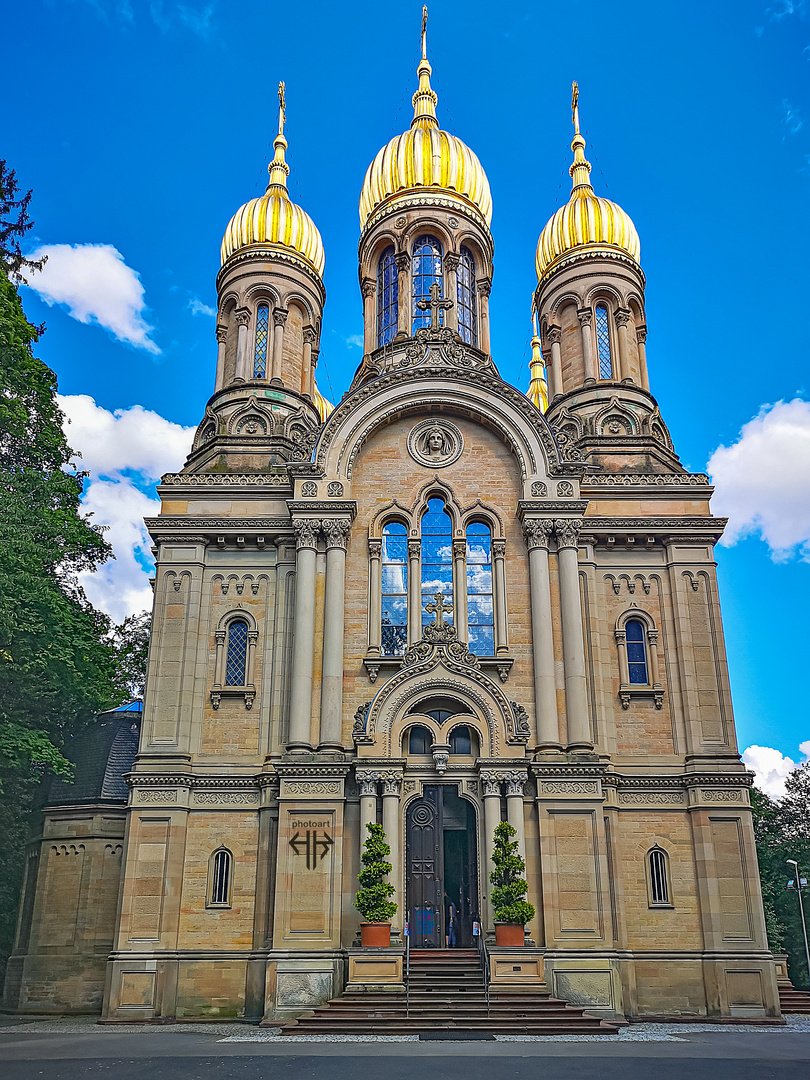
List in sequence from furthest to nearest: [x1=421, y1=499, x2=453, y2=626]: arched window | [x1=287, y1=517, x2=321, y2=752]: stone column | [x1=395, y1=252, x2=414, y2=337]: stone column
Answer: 1. [x1=395, y1=252, x2=414, y2=337]: stone column
2. [x1=421, y1=499, x2=453, y2=626]: arched window
3. [x1=287, y1=517, x2=321, y2=752]: stone column

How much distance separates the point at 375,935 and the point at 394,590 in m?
9.00

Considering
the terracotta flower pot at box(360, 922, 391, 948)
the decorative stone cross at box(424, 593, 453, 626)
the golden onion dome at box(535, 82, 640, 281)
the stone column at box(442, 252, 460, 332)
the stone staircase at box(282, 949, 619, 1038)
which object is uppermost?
the golden onion dome at box(535, 82, 640, 281)

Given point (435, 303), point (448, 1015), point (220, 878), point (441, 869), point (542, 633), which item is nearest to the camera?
point (448, 1015)

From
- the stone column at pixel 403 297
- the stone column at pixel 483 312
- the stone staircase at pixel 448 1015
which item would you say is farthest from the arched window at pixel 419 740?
the stone column at pixel 483 312

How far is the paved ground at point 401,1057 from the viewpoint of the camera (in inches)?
551

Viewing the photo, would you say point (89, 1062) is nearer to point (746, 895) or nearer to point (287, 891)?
point (287, 891)

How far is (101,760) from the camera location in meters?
28.8

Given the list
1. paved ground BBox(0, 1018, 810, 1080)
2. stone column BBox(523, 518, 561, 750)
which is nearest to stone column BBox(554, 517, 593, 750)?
stone column BBox(523, 518, 561, 750)

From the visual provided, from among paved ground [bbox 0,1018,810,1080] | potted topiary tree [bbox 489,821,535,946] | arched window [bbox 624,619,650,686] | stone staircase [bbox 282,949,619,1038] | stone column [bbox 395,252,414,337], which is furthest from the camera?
stone column [bbox 395,252,414,337]

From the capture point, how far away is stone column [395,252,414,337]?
33.3m

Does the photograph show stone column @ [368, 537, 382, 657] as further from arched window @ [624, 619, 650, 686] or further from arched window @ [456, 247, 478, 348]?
arched window @ [456, 247, 478, 348]

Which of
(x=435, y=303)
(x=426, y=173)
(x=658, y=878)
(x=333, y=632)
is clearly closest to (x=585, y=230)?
(x=426, y=173)

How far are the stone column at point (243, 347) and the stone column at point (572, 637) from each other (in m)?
13.0

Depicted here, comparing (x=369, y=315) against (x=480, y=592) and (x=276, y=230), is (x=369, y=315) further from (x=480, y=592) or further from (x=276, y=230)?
(x=480, y=592)
